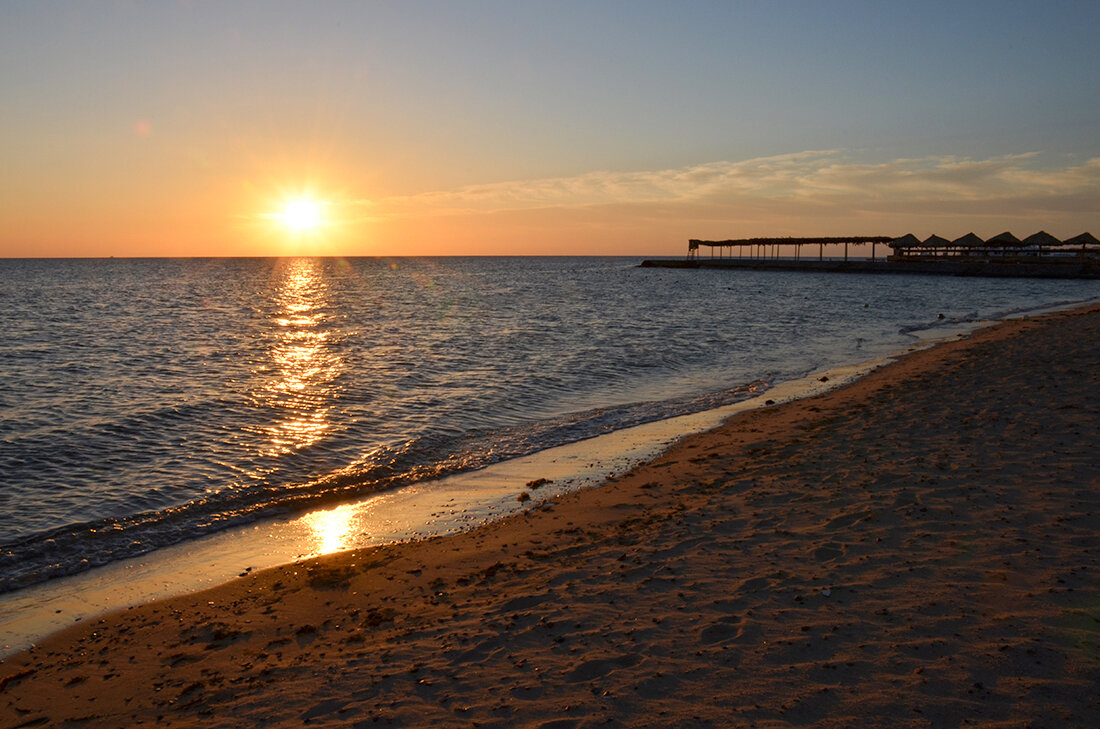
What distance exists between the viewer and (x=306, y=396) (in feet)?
55.7

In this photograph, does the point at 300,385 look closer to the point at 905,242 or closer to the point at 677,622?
the point at 677,622

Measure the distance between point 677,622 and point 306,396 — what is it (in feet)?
44.8

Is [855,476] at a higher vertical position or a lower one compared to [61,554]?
higher

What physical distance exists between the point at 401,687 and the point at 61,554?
225 inches

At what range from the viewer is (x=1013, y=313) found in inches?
1396

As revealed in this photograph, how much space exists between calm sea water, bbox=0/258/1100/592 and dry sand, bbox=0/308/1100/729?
3088 mm

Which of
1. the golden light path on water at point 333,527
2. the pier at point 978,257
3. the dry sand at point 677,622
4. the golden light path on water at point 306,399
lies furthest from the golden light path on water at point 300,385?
the pier at point 978,257

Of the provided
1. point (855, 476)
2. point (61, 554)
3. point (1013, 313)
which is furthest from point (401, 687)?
point (1013, 313)

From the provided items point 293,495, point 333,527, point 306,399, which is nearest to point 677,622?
point 333,527

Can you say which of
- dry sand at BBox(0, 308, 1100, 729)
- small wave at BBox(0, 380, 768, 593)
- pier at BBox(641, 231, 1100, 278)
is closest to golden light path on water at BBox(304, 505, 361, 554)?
small wave at BBox(0, 380, 768, 593)

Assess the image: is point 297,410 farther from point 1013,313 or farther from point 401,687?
point 1013,313

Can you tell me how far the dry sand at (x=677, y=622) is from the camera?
4328mm

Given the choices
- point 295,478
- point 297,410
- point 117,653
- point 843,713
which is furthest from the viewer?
point 297,410

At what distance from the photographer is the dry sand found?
14.2 feet
